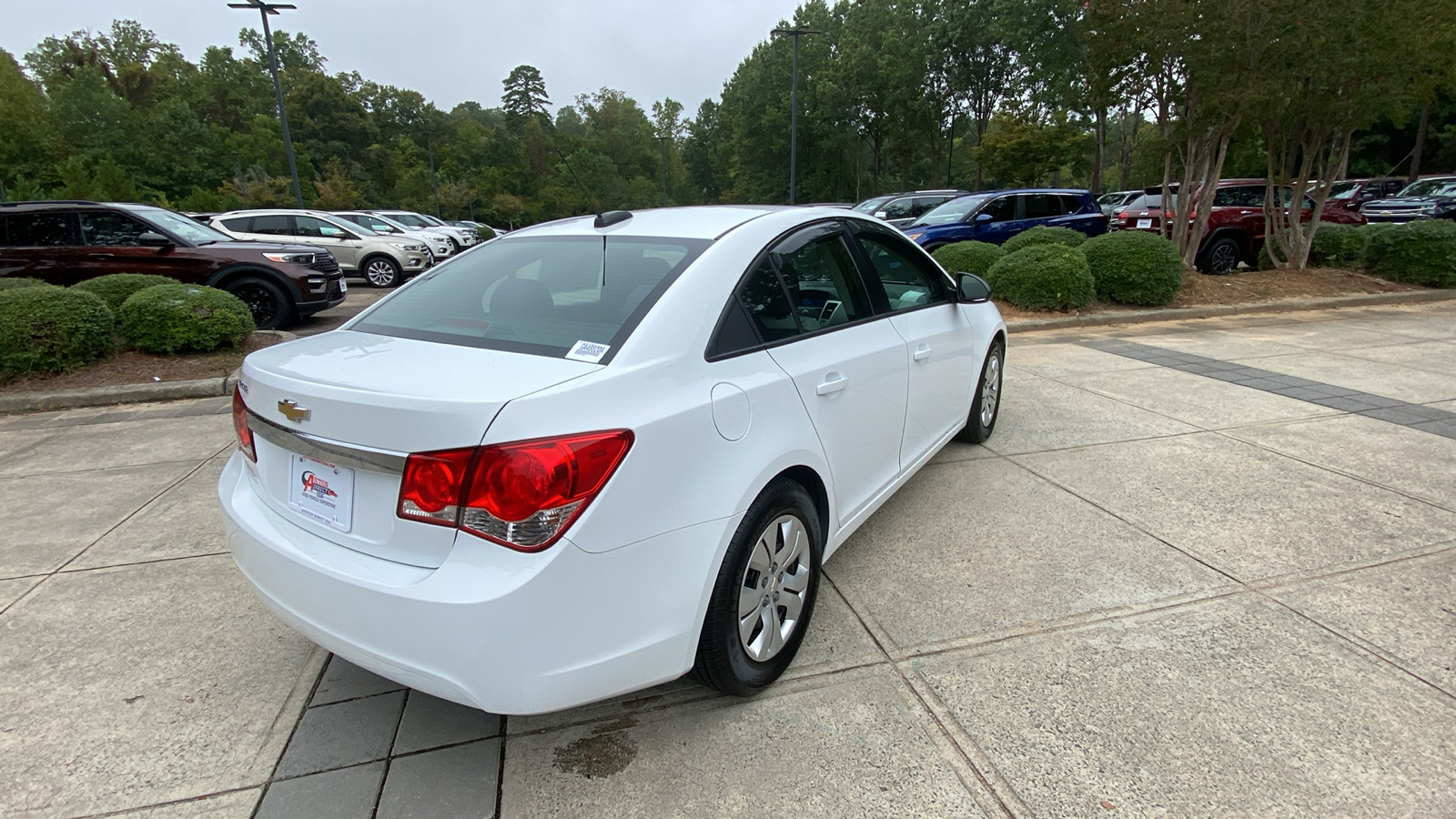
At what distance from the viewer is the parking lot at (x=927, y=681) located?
206cm

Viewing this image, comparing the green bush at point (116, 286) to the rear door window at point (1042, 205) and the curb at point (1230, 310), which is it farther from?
the rear door window at point (1042, 205)

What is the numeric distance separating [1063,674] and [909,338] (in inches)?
59.5

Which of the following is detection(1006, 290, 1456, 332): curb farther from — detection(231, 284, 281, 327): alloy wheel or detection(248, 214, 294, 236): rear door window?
detection(248, 214, 294, 236): rear door window

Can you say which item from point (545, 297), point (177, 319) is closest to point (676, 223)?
point (545, 297)

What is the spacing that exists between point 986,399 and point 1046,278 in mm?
5314

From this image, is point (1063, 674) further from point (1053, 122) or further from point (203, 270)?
point (1053, 122)

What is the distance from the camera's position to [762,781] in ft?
6.85

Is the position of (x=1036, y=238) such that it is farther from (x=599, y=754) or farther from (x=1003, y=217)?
(x=599, y=754)

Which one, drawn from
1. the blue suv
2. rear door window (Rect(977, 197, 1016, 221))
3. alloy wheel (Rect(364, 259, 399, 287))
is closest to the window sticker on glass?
the blue suv

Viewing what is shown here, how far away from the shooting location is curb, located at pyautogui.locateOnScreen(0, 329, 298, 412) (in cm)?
601

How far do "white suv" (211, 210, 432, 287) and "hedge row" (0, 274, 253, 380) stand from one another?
7887 millimetres

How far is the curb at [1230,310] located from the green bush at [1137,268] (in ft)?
0.94

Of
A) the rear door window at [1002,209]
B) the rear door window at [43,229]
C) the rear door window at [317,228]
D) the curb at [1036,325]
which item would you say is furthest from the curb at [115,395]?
the rear door window at [1002,209]

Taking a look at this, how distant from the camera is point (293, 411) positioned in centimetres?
201
